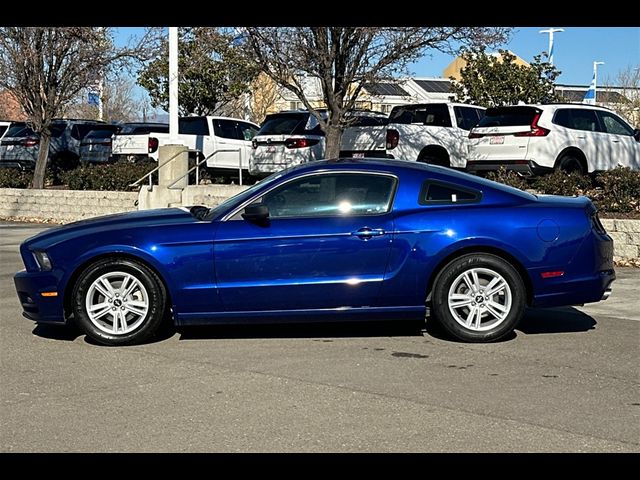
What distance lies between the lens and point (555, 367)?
6953mm

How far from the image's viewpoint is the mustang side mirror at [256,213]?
7.69 metres

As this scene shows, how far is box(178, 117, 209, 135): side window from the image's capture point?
23016mm

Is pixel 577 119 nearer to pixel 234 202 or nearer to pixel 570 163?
pixel 570 163

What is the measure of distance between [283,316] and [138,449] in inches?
107

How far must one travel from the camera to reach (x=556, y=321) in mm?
8789

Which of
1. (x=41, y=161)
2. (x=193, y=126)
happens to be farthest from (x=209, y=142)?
(x=41, y=161)

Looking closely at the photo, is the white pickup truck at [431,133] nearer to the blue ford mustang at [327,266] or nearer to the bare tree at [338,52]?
the bare tree at [338,52]

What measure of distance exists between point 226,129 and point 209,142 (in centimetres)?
79

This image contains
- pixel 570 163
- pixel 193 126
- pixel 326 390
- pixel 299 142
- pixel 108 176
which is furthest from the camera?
pixel 193 126

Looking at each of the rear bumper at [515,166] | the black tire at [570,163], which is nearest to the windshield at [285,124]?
the rear bumper at [515,166]

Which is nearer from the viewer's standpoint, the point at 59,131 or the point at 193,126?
the point at 193,126

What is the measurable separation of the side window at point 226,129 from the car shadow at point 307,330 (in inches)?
596

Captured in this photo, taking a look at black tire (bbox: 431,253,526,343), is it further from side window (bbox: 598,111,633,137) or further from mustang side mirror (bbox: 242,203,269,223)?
side window (bbox: 598,111,633,137)

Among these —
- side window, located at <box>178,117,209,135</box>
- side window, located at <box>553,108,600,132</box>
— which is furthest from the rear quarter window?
side window, located at <box>178,117,209,135</box>
